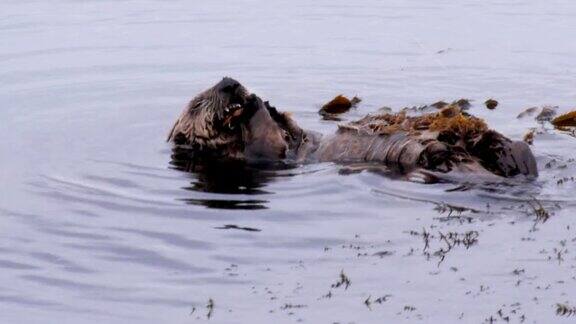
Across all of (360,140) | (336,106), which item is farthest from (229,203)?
(336,106)

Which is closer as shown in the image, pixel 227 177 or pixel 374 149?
pixel 374 149

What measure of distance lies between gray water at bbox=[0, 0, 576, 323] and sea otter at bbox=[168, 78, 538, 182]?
0.18 metres

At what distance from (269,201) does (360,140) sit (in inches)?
33.4

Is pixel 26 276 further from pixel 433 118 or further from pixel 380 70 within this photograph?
pixel 380 70

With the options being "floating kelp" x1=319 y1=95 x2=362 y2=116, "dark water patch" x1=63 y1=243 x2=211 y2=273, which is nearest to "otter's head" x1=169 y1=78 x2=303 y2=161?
"floating kelp" x1=319 y1=95 x2=362 y2=116

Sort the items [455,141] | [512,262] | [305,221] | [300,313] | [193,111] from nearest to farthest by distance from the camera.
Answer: [300,313]
[512,262]
[305,221]
[455,141]
[193,111]

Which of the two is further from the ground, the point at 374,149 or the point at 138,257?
the point at 374,149

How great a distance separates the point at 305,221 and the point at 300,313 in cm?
150

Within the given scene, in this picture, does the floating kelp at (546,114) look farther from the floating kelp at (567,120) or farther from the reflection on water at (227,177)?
the reflection on water at (227,177)

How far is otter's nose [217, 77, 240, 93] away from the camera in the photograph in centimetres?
811

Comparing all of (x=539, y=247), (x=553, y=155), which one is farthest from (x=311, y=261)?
(x=553, y=155)

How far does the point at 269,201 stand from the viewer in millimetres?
7102

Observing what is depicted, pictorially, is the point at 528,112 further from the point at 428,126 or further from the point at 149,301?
the point at 149,301

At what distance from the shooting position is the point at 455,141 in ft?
23.2
